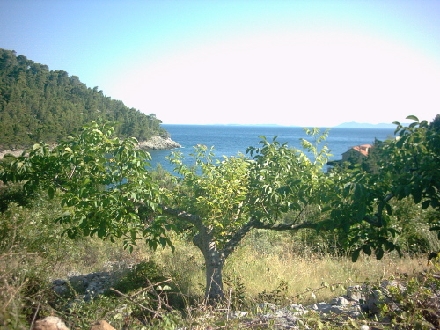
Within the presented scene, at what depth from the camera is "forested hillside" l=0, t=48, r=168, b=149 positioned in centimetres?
1262

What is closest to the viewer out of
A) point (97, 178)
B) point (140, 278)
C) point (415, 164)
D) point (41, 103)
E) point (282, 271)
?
point (415, 164)

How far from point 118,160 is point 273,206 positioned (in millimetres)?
2324

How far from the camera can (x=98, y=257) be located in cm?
951

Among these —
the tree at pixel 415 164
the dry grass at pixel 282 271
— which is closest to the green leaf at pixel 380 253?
the tree at pixel 415 164

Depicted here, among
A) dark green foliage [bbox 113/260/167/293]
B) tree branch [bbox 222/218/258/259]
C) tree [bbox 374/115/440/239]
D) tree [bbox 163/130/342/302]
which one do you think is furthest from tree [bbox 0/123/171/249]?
tree [bbox 374/115/440/239]

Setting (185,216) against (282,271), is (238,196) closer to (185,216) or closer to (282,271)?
(185,216)

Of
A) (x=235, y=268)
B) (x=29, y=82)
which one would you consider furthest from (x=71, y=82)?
(x=235, y=268)

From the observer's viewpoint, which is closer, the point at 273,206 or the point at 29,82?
the point at 273,206

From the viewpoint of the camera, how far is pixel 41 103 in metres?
20.3

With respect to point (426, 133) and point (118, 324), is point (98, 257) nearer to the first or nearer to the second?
point (118, 324)

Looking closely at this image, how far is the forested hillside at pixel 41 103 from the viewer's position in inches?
497

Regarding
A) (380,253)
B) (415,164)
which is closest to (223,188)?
(380,253)

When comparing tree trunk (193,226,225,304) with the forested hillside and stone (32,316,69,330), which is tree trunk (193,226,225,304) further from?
the forested hillside

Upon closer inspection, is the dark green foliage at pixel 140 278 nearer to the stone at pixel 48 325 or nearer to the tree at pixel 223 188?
the tree at pixel 223 188
